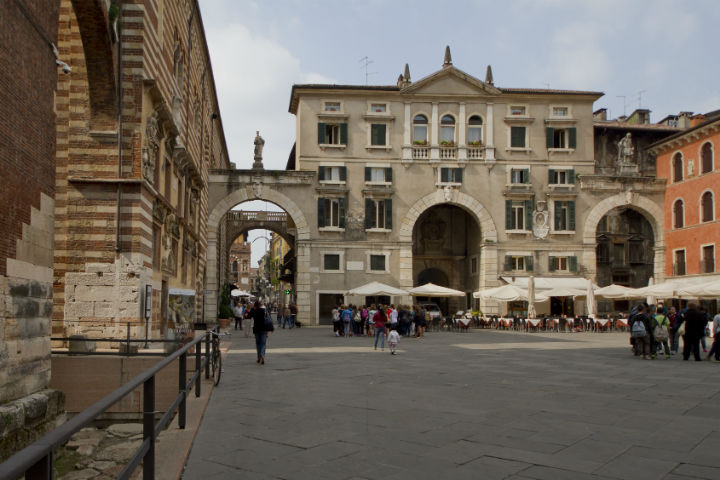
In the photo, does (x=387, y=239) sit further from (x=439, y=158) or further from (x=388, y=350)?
(x=388, y=350)

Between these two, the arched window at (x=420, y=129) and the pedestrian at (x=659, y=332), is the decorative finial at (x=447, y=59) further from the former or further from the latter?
the pedestrian at (x=659, y=332)

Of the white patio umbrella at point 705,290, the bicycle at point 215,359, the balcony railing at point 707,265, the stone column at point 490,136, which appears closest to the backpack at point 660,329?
the white patio umbrella at point 705,290

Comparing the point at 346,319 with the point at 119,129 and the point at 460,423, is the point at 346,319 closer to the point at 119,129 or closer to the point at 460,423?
the point at 119,129

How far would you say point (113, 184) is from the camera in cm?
1446

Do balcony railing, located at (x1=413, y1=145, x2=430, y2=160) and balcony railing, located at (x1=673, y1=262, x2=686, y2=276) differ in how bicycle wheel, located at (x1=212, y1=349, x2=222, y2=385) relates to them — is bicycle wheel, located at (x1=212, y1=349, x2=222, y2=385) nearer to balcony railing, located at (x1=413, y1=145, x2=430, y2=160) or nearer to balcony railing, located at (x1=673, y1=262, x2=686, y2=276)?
balcony railing, located at (x1=413, y1=145, x2=430, y2=160)

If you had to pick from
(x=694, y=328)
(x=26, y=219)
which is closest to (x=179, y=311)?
(x=26, y=219)

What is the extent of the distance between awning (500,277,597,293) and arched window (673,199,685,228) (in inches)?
251

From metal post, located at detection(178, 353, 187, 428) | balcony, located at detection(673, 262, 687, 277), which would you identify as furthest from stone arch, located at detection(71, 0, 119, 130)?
balcony, located at detection(673, 262, 687, 277)

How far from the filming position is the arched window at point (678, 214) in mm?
37500

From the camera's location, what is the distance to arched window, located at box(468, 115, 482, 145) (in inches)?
1486

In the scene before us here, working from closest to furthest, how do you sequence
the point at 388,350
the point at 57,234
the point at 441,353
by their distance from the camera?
1. the point at 57,234
2. the point at 441,353
3. the point at 388,350

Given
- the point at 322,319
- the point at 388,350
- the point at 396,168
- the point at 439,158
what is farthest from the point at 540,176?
the point at 388,350

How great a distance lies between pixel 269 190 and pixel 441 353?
20.9 metres

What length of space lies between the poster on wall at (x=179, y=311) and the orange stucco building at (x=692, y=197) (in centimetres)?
2691
